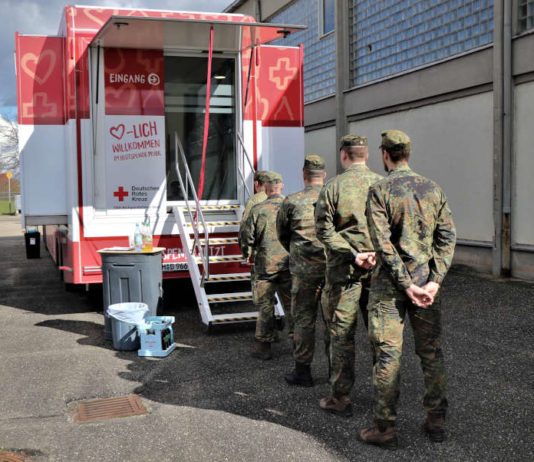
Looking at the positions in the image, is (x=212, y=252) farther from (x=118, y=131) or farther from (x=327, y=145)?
(x=327, y=145)

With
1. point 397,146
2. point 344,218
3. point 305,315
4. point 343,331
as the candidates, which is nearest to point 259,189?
point 305,315

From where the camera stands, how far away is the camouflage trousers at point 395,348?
13.3 feet

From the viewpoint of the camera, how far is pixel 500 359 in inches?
240

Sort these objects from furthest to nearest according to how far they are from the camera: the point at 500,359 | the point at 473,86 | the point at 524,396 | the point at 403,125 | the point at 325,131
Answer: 1. the point at 325,131
2. the point at 403,125
3. the point at 473,86
4. the point at 500,359
5. the point at 524,396

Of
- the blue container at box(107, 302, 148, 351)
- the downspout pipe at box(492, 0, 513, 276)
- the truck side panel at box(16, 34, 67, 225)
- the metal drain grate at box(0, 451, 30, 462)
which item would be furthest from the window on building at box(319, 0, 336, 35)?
the metal drain grate at box(0, 451, 30, 462)

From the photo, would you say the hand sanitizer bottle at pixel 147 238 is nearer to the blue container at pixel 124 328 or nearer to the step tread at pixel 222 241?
the step tread at pixel 222 241

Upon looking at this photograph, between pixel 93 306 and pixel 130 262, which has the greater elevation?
pixel 130 262

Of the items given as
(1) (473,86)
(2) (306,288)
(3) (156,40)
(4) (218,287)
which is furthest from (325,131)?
(2) (306,288)

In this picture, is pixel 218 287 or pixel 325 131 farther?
pixel 325 131

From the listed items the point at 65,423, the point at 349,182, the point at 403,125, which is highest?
the point at 403,125

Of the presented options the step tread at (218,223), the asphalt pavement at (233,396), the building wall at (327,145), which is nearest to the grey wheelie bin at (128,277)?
the asphalt pavement at (233,396)

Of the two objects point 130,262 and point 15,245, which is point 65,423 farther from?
point 15,245

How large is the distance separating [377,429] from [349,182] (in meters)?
1.64

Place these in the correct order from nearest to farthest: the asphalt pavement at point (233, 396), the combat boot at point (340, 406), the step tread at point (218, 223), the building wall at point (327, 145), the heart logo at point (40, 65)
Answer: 1. the asphalt pavement at point (233, 396)
2. the combat boot at point (340, 406)
3. the heart logo at point (40, 65)
4. the step tread at point (218, 223)
5. the building wall at point (327, 145)
